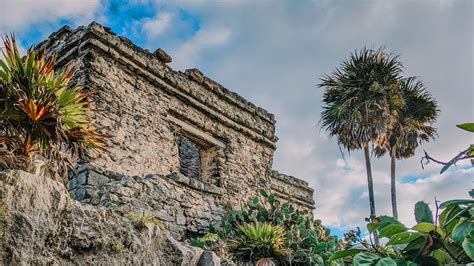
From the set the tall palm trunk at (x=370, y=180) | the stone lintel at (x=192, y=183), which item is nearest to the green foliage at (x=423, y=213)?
the stone lintel at (x=192, y=183)

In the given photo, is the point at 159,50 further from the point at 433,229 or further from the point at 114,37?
the point at 433,229

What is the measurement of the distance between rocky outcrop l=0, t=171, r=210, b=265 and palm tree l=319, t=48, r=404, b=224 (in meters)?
10.9

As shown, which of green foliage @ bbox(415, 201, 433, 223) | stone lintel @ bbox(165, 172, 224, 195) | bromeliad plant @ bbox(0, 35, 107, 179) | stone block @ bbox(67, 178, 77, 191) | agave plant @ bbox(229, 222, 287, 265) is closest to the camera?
green foliage @ bbox(415, 201, 433, 223)

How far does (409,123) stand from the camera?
14.8m

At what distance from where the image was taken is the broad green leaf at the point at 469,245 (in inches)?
78.7

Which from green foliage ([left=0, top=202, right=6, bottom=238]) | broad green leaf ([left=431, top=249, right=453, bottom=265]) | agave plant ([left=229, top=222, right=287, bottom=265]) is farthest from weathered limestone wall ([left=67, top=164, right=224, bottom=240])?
broad green leaf ([left=431, top=249, right=453, bottom=265])

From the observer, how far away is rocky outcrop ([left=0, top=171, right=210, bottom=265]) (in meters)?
2.60

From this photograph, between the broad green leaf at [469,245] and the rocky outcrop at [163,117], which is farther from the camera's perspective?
the rocky outcrop at [163,117]

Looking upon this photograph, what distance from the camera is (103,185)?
5.84 m

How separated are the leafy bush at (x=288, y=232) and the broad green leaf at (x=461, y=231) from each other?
455 cm

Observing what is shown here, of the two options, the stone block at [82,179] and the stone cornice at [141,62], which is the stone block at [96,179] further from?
the stone cornice at [141,62]

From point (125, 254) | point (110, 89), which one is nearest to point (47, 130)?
point (125, 254)

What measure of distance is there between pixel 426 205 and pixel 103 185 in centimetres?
433

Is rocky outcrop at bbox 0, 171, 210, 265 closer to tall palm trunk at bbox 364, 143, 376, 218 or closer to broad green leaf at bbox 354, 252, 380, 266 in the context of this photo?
broad green leaf at bbox 354, 252, 380, 266
